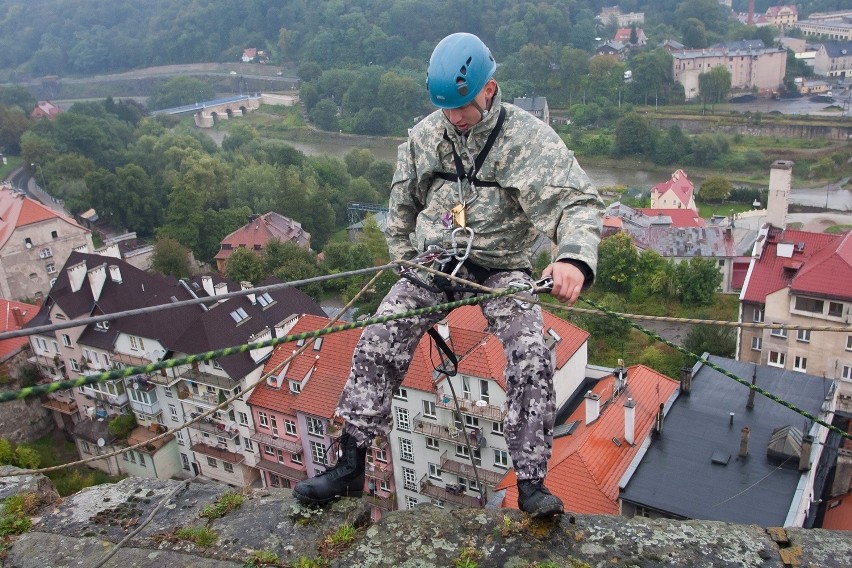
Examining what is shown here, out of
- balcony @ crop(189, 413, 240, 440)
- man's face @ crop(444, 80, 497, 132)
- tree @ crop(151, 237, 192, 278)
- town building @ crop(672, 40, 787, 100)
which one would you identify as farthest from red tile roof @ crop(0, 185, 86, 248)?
town building @ crop(672, 40, 787, 100)

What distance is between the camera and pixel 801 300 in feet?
62.5

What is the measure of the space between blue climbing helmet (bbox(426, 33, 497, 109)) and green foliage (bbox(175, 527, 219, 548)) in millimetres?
2356

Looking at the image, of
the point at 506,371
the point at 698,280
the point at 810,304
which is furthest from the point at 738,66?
the point at 506,371

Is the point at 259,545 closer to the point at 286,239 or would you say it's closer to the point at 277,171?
the point at 286,239

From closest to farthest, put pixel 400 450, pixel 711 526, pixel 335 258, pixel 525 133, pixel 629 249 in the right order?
pixel 711 526 → pixel 525 133 → pixel 400 450 → pixel 629 249 → pixel 335 258

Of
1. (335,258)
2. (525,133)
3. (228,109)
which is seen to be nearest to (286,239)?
(335,258)

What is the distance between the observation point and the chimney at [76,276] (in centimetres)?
2325

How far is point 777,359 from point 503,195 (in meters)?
19.9

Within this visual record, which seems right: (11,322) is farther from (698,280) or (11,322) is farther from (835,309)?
(698,280)

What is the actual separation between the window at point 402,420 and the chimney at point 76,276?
12605 millimetres

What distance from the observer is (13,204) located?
34.6 meters

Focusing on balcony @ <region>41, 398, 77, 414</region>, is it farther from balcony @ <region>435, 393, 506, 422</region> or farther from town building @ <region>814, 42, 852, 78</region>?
town building @ <region>814, 42, 852, 78</region>

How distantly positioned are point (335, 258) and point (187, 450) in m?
17.9

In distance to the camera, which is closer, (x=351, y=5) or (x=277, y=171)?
(x=277, y=171)
